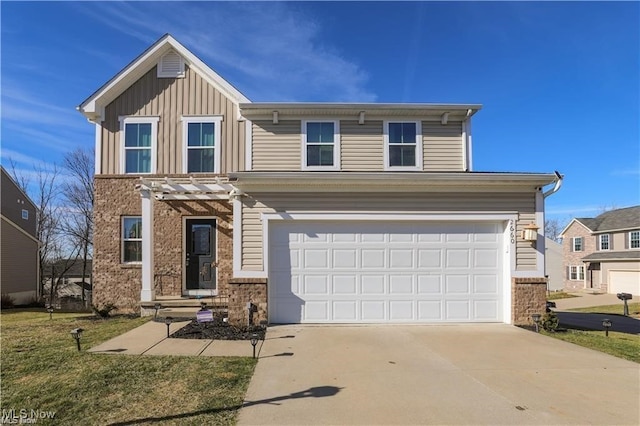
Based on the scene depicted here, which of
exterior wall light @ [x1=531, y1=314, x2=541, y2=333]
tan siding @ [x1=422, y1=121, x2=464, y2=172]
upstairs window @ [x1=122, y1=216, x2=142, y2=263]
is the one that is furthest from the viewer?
upstairs window @ [x1=122, y1=216, x2=142, y2=263]

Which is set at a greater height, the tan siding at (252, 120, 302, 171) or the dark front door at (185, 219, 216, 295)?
the tan siding at (252, 120, 302, 171)

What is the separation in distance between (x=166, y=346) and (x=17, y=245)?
19.9 meters

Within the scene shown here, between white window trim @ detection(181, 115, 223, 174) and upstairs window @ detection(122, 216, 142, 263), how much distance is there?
2264mm

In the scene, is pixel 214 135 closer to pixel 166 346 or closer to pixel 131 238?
pixel 131 238

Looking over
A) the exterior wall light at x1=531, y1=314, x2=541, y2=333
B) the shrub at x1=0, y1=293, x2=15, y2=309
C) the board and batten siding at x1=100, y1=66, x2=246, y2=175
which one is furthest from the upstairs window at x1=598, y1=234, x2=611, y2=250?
the shrub at x1=0, y1=293, x2=15, y2=309

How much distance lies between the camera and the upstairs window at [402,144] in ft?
39.5

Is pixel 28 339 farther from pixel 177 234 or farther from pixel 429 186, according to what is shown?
pixel 429 186

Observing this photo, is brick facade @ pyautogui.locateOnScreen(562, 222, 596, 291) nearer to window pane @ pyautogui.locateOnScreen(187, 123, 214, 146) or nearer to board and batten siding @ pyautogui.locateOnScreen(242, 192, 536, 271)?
board and batten siding @ pyautogui.locateOnScreen(242, 192, 536, 271)

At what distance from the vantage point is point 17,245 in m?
21.7

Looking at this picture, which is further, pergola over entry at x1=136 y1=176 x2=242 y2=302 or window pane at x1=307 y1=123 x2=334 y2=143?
window pane at x1=307 y1=123 x2=334 y2=143

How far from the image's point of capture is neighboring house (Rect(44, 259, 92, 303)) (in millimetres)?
32312

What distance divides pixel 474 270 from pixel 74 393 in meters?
7.88

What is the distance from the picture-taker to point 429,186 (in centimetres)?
903

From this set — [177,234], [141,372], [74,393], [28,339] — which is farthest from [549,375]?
[177,234]
